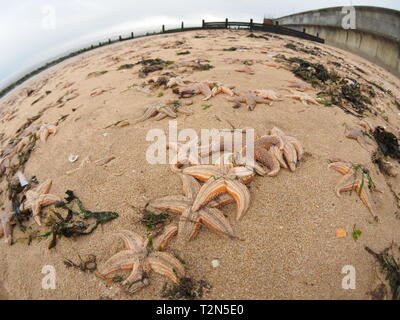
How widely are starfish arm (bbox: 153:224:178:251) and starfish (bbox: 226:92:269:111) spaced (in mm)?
3232

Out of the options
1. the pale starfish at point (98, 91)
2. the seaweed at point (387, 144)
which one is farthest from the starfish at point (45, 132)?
the seaweed at point (387, 144)

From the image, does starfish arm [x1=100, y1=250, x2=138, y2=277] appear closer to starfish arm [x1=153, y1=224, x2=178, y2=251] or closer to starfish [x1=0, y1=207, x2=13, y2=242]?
starfish arm [x1=153, y1=224, x2=178, y2=251]

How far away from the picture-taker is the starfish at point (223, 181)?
2.93 meters

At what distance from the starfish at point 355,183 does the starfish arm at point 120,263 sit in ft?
9.46

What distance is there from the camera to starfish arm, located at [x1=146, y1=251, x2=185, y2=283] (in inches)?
100

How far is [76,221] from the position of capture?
3.28 metres

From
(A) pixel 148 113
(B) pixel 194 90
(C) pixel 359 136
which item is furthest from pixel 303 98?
(A) pixel 148 113

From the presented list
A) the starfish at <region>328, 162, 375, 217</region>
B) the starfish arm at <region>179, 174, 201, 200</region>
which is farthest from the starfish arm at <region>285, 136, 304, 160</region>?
the starfish arm at <region>179, 174, 201, 200</region>

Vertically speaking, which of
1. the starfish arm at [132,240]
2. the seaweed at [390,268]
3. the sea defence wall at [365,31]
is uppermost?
the sea defence wall at [365,31]

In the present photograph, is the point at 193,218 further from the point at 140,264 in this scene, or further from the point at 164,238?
the point at 140,264

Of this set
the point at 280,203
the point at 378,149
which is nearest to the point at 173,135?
the point at 280,203

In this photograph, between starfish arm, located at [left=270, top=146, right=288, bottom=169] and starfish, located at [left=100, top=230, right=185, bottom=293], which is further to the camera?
starfish arm, located at [left=270, top=146, right=288, bottom=169]

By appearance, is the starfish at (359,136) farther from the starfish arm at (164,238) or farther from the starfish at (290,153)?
the starfish arm at (164,238)
